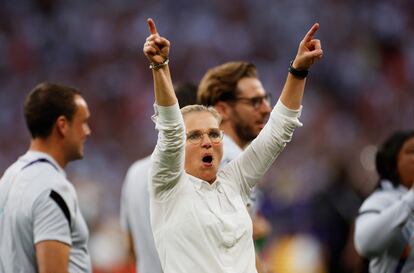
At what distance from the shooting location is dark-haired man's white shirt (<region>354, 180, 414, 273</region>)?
5660mm

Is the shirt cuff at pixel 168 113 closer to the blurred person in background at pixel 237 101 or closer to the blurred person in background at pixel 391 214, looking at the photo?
the blurred person in background at pixel 237 101

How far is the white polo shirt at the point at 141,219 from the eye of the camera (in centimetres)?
584

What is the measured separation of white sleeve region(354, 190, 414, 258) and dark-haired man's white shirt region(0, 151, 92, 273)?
1.74 meters

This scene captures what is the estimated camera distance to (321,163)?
14461mm

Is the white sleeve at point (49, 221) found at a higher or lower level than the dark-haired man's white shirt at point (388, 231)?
higher

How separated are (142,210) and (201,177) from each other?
1991mm

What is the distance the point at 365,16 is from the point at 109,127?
5242 millimetres

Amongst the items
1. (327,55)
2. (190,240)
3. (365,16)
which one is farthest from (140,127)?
(190,240)

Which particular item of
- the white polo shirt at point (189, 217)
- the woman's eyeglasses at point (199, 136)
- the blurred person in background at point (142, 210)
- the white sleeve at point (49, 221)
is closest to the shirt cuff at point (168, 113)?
the white polo shirt at point (189, 217)

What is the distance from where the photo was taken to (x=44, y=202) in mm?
4672

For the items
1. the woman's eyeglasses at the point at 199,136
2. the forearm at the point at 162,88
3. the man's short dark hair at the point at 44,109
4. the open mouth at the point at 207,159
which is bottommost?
the open mouth at the point at 207,159

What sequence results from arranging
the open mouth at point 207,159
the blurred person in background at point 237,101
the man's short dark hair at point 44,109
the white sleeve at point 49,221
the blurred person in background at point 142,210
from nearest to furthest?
the open mouth at point 207,159 → the white sleeve at point 49,221 → the man's short dark hair at point 44,109 → the blurred person in background at point 237,101 → the blurred person in background at point 142,210

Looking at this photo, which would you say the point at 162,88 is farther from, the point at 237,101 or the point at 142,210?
the point at 142,210

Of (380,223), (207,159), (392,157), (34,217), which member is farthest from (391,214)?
(34,217)
